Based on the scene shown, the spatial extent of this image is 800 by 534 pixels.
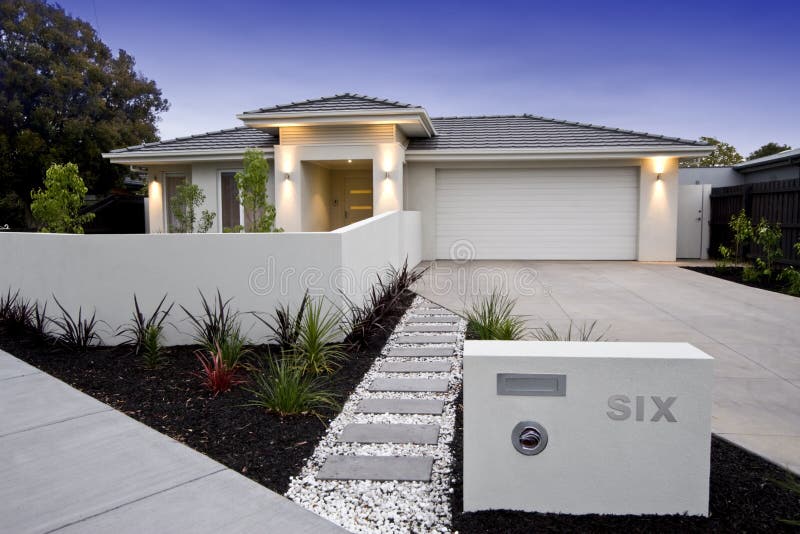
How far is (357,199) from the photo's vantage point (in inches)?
707

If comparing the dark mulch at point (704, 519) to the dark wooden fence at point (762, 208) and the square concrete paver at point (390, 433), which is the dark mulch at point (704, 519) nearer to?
the square concrete paver at point (390, 433)

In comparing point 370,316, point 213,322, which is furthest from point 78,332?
point 370,316

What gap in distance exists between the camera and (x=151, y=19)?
1792cm

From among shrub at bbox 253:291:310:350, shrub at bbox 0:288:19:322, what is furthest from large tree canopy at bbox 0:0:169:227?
shrub at bbox 253:291:310:350

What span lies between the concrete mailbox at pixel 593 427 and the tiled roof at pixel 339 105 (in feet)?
38.9

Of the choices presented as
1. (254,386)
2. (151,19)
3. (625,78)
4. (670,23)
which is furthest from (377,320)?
(625,78)

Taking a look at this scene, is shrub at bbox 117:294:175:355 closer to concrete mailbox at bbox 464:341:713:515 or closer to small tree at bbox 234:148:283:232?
small tree at bbox 234:148:283:232

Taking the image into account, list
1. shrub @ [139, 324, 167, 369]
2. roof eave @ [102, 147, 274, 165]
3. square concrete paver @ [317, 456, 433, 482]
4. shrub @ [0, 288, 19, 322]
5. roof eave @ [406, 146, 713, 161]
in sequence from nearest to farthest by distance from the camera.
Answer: square concrete paver @ [317, 456, 433, 482]
shrub @ [139, 324, 167, 369]
shrub @ [0, 288, 19, 322]
roof eave @ [406, 146, 713, 161]
roof eave @ [102, 147, 274, 165]

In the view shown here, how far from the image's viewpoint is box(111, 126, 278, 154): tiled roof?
15742 mm

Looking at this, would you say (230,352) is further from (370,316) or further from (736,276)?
(736,276)

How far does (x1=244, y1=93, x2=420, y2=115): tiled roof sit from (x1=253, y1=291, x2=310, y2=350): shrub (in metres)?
8.45

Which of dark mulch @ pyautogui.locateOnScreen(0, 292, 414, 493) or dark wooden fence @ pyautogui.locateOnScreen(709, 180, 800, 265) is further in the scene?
dark wooden fence @ pyautogui.locateOnScreen(709, 180, 800, 265)

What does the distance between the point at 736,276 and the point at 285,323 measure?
33.0 feet

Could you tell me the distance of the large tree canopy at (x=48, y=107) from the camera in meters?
25.4
